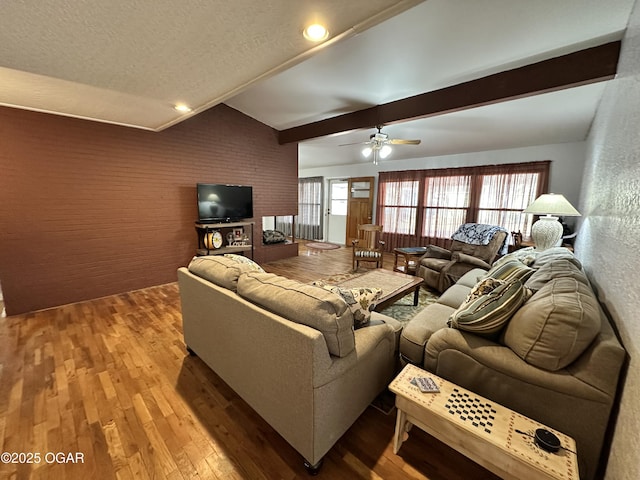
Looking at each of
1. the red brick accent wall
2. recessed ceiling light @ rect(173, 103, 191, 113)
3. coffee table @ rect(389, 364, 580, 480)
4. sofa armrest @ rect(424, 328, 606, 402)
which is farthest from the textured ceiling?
coffee table @ rect(389, 364, 580, 480)

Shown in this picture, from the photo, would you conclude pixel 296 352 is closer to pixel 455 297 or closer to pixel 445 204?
pixel 455 297

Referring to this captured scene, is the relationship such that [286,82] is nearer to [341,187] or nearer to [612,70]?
[612,70]

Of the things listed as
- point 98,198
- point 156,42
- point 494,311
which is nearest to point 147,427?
point 494,311

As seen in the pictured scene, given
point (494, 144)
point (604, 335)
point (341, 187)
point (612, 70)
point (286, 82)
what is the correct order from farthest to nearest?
point (341, 187)
point (494, 144)
point (286, 82)
point (612, 70)
point (604, 335)

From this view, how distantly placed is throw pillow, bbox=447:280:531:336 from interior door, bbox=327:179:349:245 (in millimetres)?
6279

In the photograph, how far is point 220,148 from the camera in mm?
4559

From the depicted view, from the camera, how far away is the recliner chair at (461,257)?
3.64 metres

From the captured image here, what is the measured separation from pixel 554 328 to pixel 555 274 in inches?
29.6

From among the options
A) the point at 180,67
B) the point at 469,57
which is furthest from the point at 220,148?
the point at 469,57

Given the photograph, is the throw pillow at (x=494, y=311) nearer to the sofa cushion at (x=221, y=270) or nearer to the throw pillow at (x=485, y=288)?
the throw pillow at (x=485, y=288)

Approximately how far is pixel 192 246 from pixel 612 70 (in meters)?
5.38

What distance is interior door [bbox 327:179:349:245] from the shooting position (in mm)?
7754

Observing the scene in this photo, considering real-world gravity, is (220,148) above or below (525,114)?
below

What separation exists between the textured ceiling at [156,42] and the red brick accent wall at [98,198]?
2.43 ft
